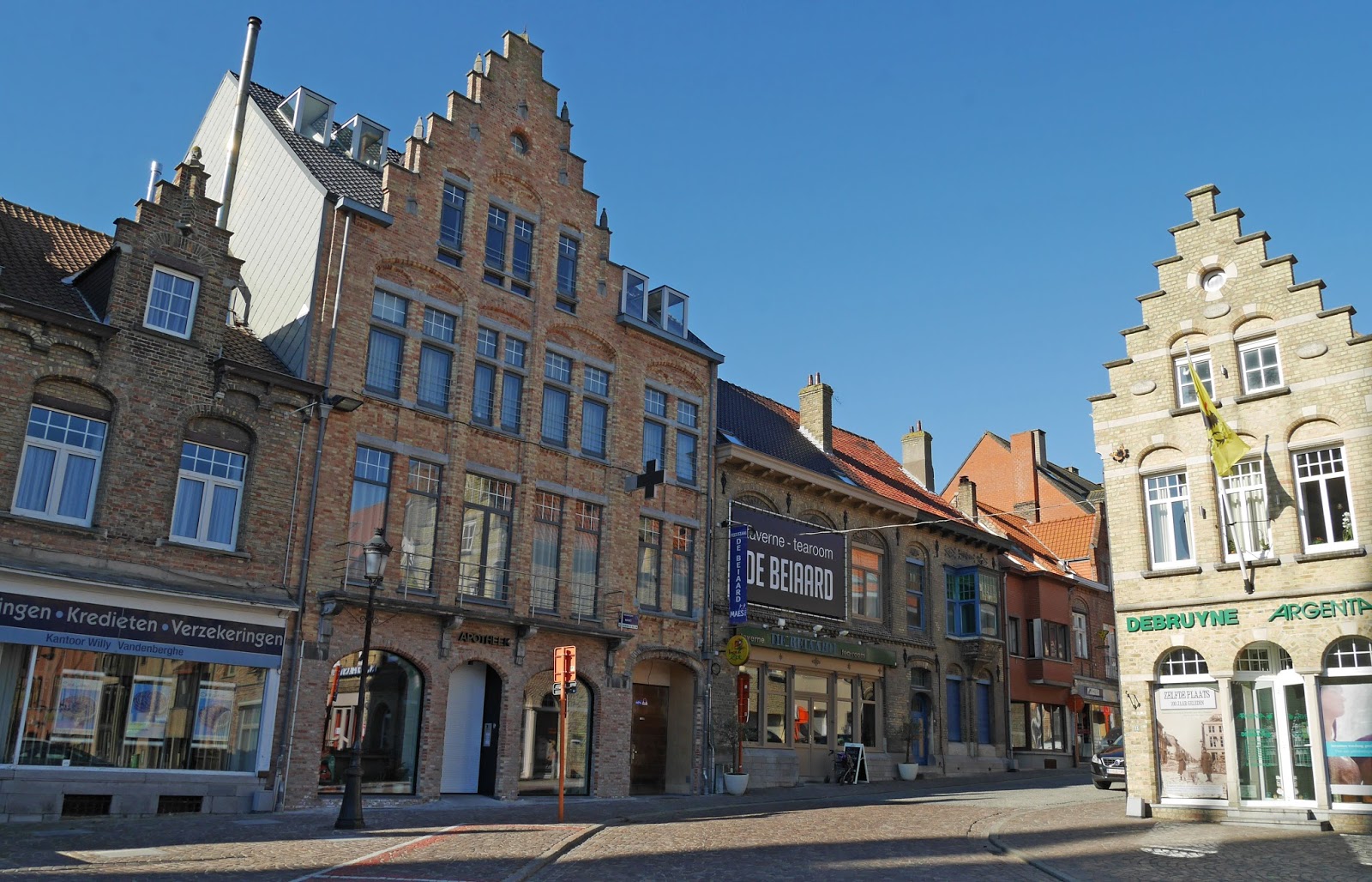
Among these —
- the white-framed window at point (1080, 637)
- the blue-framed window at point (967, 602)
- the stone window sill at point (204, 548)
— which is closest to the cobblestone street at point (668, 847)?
the stone window sill at point (204, 548)

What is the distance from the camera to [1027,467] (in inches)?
1882

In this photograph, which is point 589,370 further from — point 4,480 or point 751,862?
point 751,862

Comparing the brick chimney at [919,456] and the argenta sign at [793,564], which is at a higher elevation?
the brick chimney at [919,456]

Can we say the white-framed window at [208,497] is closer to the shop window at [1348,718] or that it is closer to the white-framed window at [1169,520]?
the white-framed window at [1169,520]

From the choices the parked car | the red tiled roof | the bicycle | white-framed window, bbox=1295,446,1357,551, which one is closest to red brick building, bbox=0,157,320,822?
the bicycle

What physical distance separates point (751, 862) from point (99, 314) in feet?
44.4

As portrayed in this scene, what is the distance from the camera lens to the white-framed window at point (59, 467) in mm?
16766

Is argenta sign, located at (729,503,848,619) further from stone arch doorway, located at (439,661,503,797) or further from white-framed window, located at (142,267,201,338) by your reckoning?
white-framed window, located at (142,267,201,338)

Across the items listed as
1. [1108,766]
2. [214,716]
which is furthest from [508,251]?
[1108,766]

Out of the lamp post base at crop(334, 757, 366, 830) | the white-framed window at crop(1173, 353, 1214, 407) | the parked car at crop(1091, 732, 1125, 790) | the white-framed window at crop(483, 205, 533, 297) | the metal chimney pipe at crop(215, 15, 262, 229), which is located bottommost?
the lamp post base at crop(334, 757, 366, 830)

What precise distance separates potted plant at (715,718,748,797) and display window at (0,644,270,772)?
461 inches

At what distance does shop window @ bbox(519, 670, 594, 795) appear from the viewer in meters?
22.7

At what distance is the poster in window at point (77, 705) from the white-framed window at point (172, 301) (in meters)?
5.76

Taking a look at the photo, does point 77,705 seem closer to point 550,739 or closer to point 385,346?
point 385,346
